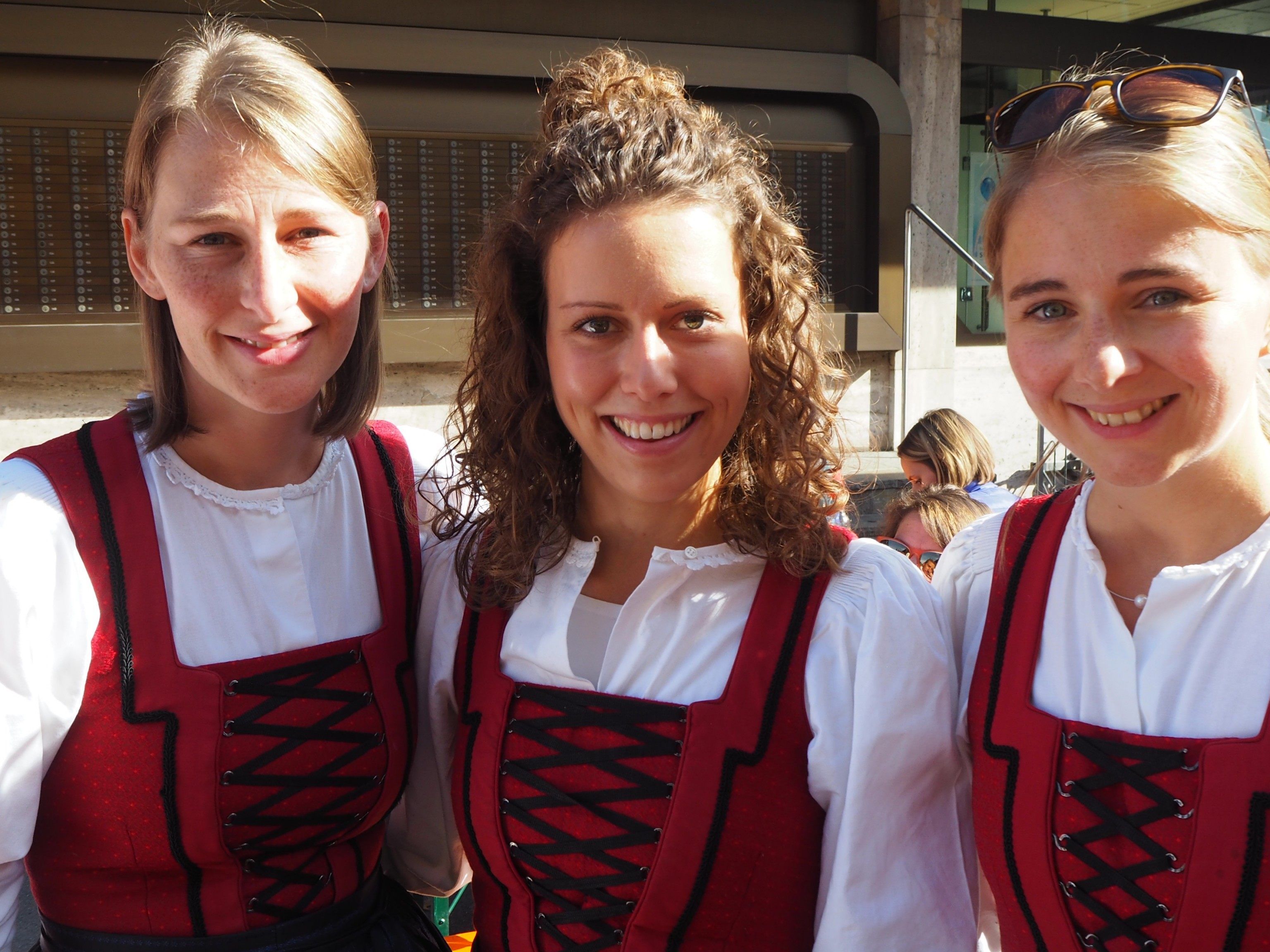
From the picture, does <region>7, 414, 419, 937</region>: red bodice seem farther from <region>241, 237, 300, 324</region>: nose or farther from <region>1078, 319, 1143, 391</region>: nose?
→ <region>1078, 319, 1143, 391</region>: nose

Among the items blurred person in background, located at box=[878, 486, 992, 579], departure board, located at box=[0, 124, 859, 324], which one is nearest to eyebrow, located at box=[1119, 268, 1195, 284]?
blurred person in background, located at box=[878, 486, 992, 579]

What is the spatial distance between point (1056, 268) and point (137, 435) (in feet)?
4.27

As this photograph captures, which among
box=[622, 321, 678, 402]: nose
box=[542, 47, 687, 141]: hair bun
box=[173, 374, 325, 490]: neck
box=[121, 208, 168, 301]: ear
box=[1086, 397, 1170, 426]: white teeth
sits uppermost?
box=[542, 47, 687, 141]: hair bun

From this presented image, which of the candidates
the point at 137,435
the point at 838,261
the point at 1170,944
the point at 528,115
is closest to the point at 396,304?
the point at 528,115

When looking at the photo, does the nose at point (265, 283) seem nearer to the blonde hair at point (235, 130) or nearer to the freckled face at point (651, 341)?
the blonde hair at point (235, 130)

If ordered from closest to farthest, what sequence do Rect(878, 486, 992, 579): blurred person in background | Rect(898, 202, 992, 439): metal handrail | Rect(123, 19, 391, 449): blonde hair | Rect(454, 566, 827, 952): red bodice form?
Rect(454, 566, 827, 952): red bodice, Rect(123, 19, 391, 449): blonde hair, Rect(878, 486, 992, 579): blurred person in background, Rect(898, 202, 992, 439): metal handrail

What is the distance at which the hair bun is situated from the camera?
1685 mm

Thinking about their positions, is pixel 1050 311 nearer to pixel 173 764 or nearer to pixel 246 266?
pixel 246 266

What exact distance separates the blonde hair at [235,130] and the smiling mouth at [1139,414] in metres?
1.11

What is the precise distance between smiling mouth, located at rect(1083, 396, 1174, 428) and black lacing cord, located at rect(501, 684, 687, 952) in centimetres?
65

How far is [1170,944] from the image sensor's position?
1307mm

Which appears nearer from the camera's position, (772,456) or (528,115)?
(772,456)

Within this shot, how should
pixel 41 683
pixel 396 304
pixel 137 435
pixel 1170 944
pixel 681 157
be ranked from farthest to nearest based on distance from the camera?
1. pixel 396 304
2. pixel 137 435
3. pixel 681 157
4. pixel 41 683
5. pixel 1170 944

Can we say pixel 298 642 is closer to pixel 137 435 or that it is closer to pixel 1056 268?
pixel 137 435
